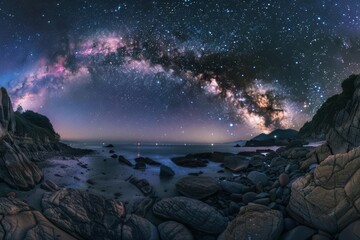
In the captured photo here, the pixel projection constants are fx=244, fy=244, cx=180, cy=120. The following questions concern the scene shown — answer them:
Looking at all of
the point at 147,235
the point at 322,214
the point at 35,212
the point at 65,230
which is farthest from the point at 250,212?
the point at 35,212

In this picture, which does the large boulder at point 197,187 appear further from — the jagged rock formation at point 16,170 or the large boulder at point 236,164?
the jagged rock formation at point 16,170

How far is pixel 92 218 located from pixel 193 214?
3.41 metres

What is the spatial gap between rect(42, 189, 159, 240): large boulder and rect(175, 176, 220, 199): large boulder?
3.03 meters

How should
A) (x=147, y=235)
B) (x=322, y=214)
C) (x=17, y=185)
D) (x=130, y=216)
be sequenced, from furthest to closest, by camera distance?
1. (x=17, y=185)
2. (x=130, y=216)
3. (x=147, y=235)
4. (x=322, y=214)

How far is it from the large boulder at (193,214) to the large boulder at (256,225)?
0.61 meters

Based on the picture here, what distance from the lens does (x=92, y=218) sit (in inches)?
317

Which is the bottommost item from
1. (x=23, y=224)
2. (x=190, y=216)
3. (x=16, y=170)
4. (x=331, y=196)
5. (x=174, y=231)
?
(x=174, y=231)

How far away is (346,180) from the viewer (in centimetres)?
698

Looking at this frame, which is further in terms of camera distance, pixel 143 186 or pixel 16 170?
pixel 143 186

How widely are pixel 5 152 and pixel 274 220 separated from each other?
1111cm

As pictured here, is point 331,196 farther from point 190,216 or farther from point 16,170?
point 16,170

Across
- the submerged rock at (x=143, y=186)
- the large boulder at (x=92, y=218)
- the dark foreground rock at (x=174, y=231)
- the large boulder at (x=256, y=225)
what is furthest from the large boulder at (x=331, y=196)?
the submerged rock at (x=143, y=186)

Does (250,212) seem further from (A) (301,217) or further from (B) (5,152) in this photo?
(B) (5,152)

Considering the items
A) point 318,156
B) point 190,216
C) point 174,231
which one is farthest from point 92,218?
point 318,156
